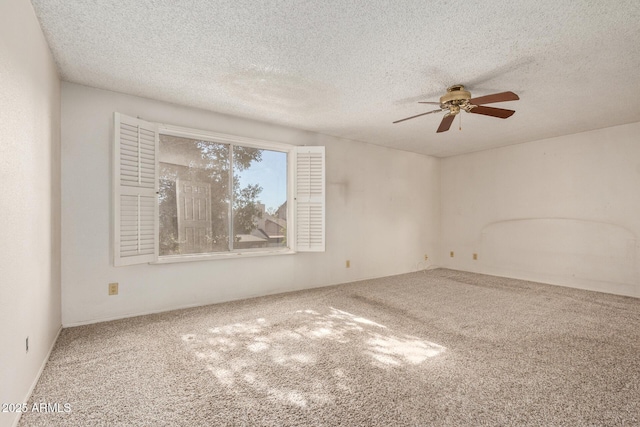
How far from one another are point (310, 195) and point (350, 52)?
221cm

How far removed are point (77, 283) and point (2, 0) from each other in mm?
2299

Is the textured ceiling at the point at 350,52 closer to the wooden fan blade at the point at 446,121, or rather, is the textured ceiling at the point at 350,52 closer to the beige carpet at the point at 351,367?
the wooden fan blade at the point at 446,121

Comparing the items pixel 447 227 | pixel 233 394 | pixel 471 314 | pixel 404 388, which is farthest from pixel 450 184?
pixel 233 394

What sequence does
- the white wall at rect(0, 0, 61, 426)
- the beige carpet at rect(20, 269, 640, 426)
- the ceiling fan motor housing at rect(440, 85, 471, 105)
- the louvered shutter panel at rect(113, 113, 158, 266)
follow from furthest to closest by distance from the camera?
1. the louvered shutter panel at rect(113, 113, 158, 266)
2. the ceiling fan motor housing at rect(440, 85, 471, 105)
3. the beige carpet at rect(20, 269, 640, 426)
4. the white wall at rect(0, 0, 61, 426)

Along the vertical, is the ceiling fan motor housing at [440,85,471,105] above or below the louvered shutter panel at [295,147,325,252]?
above

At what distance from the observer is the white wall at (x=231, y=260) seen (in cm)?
278

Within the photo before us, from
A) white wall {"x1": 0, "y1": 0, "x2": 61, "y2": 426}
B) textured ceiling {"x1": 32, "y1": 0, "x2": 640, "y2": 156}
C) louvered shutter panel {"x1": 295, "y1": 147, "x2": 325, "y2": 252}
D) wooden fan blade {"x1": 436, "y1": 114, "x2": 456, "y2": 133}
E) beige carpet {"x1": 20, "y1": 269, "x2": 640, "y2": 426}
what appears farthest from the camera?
louvered shutter panel {"x1": 295, "y1": 147, "x2": 325, "y2": 252}

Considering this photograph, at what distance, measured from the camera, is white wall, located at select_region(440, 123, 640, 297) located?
402cm

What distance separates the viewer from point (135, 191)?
116 inches

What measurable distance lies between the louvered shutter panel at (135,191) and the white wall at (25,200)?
0.50 meters

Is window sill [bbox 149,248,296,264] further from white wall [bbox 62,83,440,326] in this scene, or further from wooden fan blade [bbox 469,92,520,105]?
wooden fan blade [bbox 469,92,520,105]

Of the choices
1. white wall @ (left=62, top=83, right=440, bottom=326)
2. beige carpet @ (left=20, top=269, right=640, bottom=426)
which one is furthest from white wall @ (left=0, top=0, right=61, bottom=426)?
white wall @ (left=62, top=83, right=440, bottom=326)

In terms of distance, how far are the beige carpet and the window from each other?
80 cm

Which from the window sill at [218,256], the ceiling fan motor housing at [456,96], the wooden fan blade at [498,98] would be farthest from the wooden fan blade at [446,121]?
the window sill at [218,256]
